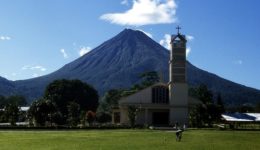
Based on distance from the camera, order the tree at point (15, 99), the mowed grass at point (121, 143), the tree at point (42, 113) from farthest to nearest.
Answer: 1. the tree at point (15, 99)
2. the tree at point (42, 113)
3. the mowed grass at point (121, 143)

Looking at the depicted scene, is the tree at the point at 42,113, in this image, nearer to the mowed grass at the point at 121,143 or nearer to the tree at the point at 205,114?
the tree at the point at 205,114

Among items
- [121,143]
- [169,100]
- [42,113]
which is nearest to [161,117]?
→ [169,100]

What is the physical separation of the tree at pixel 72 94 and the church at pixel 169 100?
39.5ft

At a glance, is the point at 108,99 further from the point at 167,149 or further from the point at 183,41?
the point at 167,149

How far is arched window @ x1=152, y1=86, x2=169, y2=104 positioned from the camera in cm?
9800

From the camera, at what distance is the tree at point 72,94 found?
10561 centimetres

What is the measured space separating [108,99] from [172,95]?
47.2 m

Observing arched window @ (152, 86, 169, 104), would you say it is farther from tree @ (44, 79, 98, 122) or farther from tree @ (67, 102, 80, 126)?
tree @ (67, 102, 80, 126)

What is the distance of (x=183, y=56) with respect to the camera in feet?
318

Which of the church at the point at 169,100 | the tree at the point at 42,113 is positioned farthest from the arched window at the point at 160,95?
the tree at the point at 42,113

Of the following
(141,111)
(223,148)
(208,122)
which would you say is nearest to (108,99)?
(141,111)

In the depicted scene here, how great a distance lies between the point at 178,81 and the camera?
96500 mm

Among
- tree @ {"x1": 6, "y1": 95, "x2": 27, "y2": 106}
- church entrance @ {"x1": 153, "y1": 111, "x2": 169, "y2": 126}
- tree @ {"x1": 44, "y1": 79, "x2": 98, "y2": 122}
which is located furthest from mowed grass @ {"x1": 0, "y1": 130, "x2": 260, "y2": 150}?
tree @ {"x1": 6, "y1": 95, "x2": 27, "y2": 106}

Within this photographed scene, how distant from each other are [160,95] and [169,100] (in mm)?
2323
